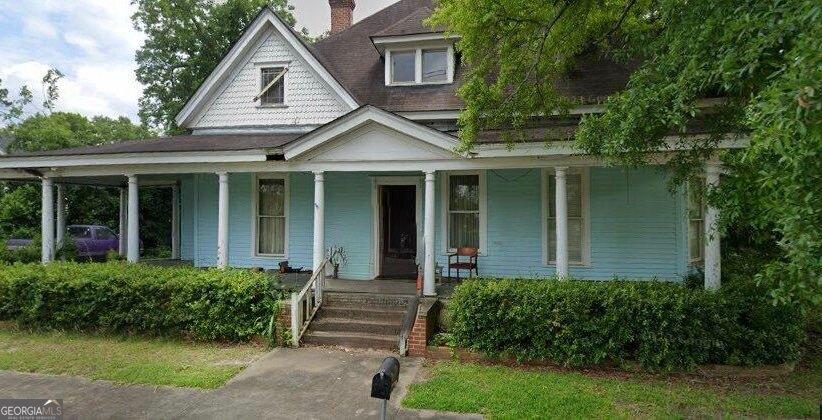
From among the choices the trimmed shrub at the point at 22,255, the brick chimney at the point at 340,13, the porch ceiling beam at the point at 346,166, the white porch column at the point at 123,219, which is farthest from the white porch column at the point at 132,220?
the brick chimney at the point at 340,13

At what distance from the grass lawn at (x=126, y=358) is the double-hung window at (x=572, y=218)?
246 inches

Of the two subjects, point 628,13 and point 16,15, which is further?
point 16,15

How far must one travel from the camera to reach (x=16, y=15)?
15.6m

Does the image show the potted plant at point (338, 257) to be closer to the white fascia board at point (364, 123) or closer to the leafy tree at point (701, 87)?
the white fascia board at point (364, 123)

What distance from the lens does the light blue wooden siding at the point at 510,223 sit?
9609mm

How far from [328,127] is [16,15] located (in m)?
14.4

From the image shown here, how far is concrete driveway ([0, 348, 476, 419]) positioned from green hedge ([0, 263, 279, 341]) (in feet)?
4.08

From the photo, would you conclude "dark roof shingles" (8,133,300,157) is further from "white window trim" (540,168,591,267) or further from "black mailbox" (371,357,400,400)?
"black mailbox" (371,357,400,400)

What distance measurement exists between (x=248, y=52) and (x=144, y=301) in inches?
289

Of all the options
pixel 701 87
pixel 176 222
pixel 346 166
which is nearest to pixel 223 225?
pixel 346 166

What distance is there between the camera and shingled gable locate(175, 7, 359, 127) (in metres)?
11.7

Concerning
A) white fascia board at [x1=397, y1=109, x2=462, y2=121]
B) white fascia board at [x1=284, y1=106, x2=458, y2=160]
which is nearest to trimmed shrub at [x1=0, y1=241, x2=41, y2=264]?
white fascia board at [x1=284, y1=106, x2=458, y2=160]

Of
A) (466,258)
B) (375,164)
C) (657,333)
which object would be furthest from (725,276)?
(375,164)

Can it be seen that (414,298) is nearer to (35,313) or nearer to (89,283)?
(89,283)
